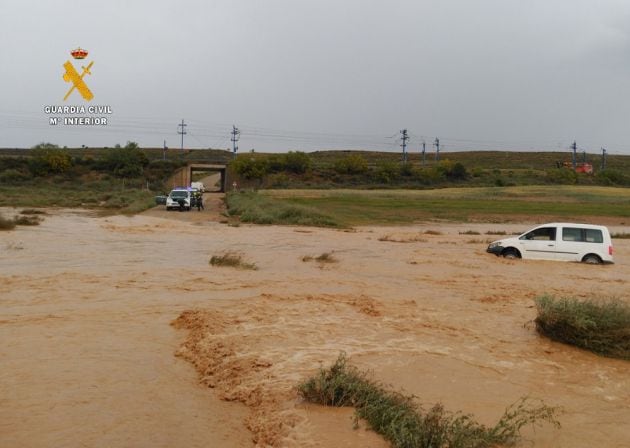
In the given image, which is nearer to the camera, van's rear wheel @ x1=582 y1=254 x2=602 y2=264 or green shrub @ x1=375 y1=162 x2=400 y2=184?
van's rear wheel @ x1=582 y1=254 x2=602 y2=264

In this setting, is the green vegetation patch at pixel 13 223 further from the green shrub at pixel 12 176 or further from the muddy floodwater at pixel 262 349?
the green shrub at pixel 12 176

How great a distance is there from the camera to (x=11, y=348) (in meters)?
8.84

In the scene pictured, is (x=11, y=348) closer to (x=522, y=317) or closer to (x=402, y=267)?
(x=522, y=317)

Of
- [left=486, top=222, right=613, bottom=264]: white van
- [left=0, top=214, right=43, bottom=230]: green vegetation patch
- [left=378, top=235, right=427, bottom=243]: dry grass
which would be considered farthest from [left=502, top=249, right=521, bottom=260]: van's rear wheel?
[left=0, top=214, right=43, bottom=230]: green vegetation patch

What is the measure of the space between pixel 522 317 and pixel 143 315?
22.3ft

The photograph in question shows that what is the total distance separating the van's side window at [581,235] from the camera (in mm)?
20547

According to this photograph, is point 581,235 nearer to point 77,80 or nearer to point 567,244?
point 567,244

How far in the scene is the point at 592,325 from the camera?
9461 mm

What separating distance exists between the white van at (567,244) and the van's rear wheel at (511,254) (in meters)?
0.09

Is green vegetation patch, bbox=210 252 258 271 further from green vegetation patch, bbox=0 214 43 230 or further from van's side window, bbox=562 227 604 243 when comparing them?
green vegetation patch, bbox=0 214 43 230

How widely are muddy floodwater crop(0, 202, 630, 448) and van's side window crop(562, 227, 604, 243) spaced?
154 cm

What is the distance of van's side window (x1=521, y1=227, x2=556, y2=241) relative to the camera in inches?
814

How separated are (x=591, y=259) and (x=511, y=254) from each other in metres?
2.40

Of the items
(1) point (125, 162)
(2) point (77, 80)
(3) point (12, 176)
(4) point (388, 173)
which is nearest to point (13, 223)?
(2) point (77, 80)
